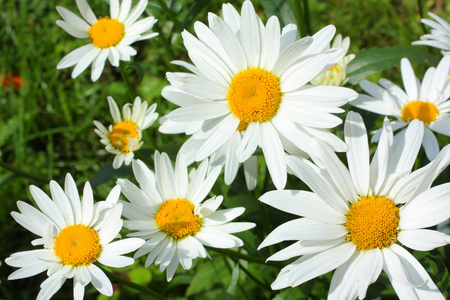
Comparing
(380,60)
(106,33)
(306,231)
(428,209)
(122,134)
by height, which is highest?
(380,60)

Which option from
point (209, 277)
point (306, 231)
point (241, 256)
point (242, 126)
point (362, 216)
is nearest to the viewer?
point (306, 231)

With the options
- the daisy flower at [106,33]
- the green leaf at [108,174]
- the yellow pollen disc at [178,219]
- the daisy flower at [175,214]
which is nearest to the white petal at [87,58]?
the daisy flower at [106,33]

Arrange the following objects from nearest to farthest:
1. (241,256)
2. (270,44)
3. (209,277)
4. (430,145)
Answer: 1. (270,44)
2. (241,256)
3. (430,145)
4. (209,277)

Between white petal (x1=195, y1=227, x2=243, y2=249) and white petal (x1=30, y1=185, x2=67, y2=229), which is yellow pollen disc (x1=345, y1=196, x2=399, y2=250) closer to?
white petal (x1=195, y1=227, x2=243, y2=249)

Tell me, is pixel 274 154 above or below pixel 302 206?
above

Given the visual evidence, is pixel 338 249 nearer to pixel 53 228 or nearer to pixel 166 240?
pixel 166 240

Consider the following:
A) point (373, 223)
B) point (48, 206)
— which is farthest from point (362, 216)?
point (48, 206)

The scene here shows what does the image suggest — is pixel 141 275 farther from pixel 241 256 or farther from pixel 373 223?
pixel 373 223
